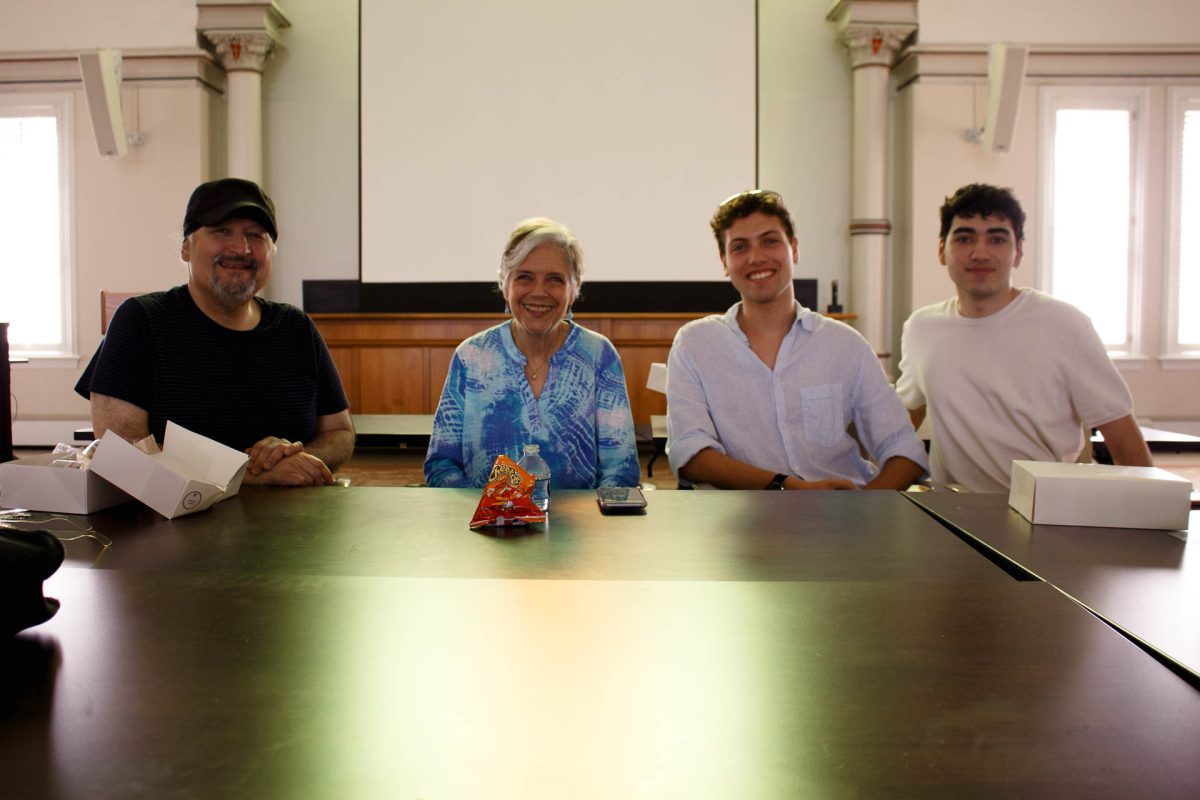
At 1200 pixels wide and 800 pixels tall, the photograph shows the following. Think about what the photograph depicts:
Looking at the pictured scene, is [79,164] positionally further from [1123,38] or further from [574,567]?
[1123,38]

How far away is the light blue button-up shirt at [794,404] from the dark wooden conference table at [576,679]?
1.04 m

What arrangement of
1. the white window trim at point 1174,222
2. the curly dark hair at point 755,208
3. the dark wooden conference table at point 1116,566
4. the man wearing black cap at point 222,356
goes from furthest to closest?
1. the white window trim at point 1174,222
2. the curly dark hair at point 755,208
3. the man wearing black cap at point 222,356
4. the dark wooden conference table at point 1116,566

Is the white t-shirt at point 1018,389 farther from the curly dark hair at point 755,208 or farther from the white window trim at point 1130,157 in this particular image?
the white window trim at point 1130,157

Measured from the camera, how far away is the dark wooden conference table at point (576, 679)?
0.57m

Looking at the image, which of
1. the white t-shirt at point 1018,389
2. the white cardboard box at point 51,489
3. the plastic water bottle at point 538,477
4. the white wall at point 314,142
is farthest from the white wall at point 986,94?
the white cardboard box at point 51,489

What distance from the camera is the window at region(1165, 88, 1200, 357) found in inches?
260

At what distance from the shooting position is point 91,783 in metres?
0.55

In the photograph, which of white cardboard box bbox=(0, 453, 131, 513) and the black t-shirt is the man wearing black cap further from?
white cardboard box bbox=(0, 453, 131, 513)

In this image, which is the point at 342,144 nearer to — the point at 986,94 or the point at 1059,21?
the point at 986,94

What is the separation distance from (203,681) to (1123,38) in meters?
7.98

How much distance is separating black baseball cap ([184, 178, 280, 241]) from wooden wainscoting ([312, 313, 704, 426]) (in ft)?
12.9

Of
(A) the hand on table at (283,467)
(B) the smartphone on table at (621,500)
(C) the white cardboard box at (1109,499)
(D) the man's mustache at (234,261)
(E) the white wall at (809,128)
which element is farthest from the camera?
(E) the white wall at (809,128)

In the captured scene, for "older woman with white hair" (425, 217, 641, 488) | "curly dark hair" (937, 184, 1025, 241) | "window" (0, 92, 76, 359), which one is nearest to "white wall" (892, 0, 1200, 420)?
"curly dark hair" (937, 184, 1025, 241)

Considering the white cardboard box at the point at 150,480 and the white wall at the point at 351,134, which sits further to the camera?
the white wall at the point at 351,134
